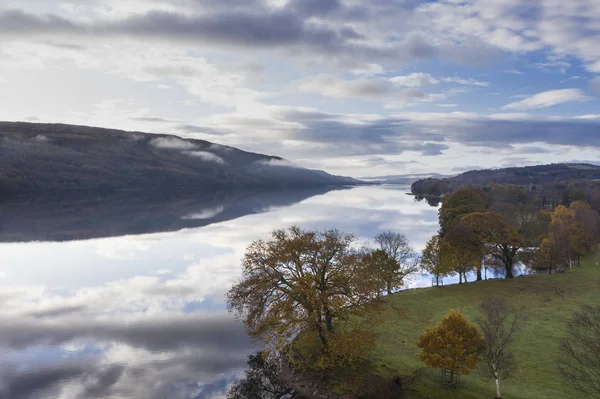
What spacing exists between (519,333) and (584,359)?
301 inches

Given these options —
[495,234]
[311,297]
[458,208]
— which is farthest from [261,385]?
[458,208]

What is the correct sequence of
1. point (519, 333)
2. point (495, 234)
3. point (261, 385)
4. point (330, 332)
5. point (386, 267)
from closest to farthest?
1. point (261, 385)
2. point (330, 332)
3. point (519, 333)
4. point (386, 267)
5. point (495, 234)

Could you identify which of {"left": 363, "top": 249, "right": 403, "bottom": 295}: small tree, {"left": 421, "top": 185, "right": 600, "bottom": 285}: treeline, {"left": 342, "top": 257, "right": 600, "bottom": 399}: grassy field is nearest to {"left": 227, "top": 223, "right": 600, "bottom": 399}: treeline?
{"left": 342, "top": 257, "right": 600, "bottom": 399}: grassy field

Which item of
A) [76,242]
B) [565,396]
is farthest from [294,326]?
[76,242]

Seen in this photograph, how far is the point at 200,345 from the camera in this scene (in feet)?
141

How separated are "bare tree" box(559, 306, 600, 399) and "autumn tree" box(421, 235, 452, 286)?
20459 mm

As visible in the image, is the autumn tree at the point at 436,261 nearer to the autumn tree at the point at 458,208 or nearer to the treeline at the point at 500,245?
the treeline at the point at 500,245

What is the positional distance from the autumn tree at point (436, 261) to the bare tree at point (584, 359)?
2046 cm

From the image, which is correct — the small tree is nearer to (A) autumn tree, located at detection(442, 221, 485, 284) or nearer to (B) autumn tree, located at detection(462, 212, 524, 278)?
(A) autumn tree, located at detection(442, 221, 485, 284)

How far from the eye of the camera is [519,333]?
41.4 meters

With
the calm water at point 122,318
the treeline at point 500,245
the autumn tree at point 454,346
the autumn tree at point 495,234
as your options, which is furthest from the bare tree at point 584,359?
the calm water at point 122,318

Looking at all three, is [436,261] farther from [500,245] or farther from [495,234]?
[500,245]

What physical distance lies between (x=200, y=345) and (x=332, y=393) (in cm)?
1711

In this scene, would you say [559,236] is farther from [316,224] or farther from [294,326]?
[316,224]
